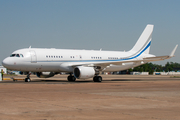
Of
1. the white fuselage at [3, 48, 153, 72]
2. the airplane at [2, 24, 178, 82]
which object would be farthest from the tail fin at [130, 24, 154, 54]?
the white fuselage at [3, 48, 153, 72]

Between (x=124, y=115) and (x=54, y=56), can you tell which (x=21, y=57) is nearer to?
(x=54, y=56)

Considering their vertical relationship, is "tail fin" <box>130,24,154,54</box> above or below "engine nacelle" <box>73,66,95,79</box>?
above

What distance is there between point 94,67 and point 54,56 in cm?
514

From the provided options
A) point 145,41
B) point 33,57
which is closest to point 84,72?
point 33,57

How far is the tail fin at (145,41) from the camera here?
134 feet

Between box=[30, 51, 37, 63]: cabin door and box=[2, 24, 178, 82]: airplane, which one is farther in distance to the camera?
box=[30, 51, 37, 63]: cabin door

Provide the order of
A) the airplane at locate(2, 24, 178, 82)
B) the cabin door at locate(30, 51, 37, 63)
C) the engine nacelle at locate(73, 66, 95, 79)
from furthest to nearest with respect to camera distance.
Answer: the cabin door at locate(30, 51, 37, 63)
the airplane at locate(2, 24, 178, 82)
the engine nacelle at locate(73, 66, 95, 79)

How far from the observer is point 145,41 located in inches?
1630

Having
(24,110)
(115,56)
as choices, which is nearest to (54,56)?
(115,56)

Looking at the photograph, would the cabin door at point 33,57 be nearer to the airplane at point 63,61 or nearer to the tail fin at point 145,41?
the airplane at point 63,61

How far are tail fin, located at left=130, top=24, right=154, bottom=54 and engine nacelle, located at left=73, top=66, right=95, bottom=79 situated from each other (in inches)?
505

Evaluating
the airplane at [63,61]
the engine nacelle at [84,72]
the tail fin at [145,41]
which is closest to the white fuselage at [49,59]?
the airplane at [63,61]

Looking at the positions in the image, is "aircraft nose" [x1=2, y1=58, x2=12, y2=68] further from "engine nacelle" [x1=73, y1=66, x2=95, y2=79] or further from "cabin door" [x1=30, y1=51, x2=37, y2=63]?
"engine nacelle" [x1=73, y1=66, x2=95, y2=79]

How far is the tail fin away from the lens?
134 feet
